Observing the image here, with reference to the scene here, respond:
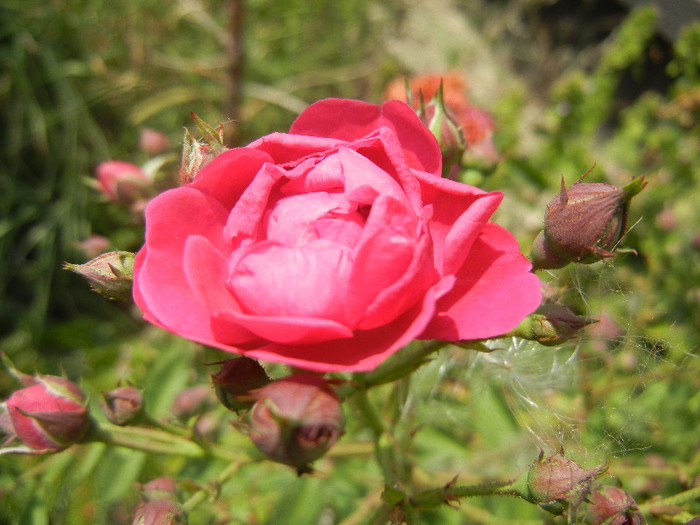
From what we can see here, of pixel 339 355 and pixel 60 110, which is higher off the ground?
pixel 339 355

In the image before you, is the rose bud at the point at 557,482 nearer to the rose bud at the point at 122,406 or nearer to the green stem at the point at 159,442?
the green stem at the point at 159,442

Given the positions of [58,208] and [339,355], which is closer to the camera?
[339,355]

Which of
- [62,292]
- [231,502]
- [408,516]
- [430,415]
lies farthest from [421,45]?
[408,516]

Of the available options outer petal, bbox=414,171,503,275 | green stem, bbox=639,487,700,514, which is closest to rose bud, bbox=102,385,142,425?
outer petal, bbox=414,171,503,275

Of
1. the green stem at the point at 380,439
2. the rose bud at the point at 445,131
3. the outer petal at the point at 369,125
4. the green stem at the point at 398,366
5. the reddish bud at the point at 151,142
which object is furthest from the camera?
the reddish bud at the point at 151,142

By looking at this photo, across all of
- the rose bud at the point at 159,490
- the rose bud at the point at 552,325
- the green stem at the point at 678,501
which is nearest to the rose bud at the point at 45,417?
the rose bud at the point at 159,490

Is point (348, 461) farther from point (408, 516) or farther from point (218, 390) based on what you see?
point (218, 390)

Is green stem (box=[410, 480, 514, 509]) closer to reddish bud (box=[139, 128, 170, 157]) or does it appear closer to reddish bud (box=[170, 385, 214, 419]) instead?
reddish bud (box=[170, 385, 214, 419])
